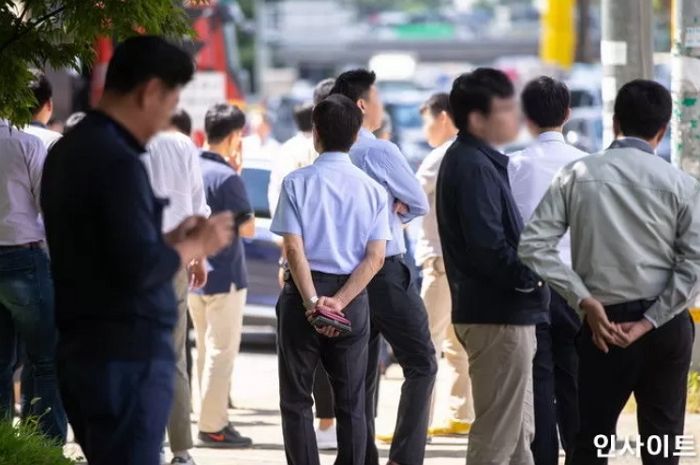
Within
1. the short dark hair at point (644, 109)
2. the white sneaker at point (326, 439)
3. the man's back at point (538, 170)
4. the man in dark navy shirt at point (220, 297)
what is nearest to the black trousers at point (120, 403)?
the short dark hair at point (644, 109)

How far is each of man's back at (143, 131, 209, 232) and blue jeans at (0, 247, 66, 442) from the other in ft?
2.15

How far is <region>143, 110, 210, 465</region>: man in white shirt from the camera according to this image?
769 centimetres

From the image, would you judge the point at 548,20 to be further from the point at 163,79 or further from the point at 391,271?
the point at 163,79

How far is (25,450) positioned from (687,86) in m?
4.85

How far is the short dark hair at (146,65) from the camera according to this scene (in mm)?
4535

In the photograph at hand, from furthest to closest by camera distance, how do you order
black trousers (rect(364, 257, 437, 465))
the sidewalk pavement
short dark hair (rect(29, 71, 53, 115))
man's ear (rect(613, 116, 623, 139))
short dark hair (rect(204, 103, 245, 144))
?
short dark hair (rect(204, 103, 245, 144)), the sidewalk pavement, short dark hair (rect(29, 71, 53, 115)), black trousers (rect(364, 257, 437, 465)), man's ear (rect(613, 116, 623, 139))

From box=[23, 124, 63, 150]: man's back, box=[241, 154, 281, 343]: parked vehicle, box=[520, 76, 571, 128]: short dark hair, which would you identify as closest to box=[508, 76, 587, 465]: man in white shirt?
box=[520, 76, 571, 128]: short dark hair

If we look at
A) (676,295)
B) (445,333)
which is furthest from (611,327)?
(445,333)

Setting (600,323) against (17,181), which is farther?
(17,181)

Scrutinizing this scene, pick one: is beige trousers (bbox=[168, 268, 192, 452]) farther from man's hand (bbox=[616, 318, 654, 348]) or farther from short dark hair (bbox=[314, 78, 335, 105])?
man's hand (bbox=[616, 318, 654, 348])

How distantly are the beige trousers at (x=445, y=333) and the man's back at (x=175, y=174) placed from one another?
5.65ft

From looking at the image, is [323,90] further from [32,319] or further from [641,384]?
[641,384]

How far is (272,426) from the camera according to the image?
9602 millimetres

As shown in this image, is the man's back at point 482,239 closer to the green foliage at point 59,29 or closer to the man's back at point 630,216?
the man's back at point 630,216
